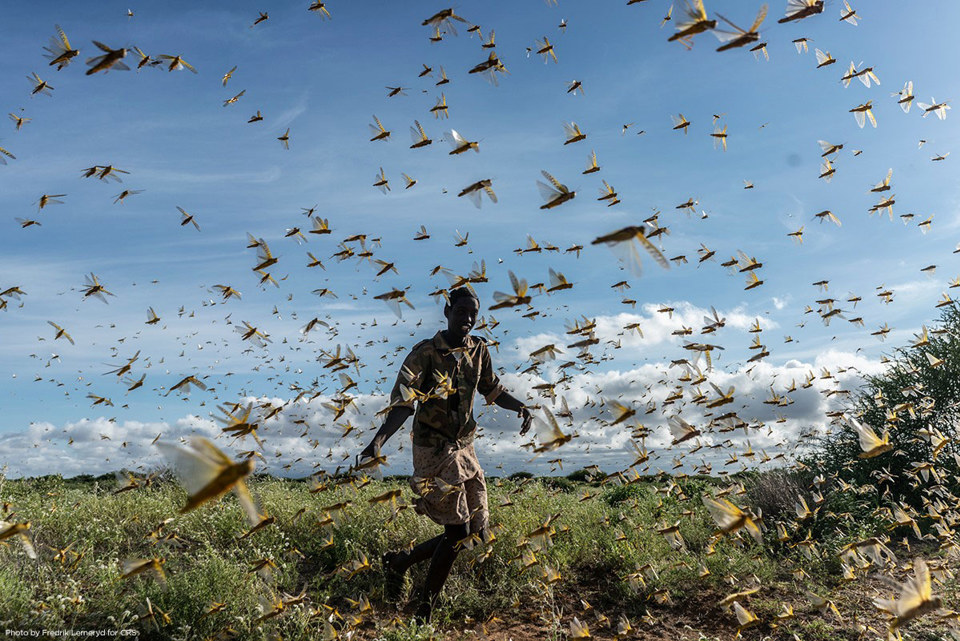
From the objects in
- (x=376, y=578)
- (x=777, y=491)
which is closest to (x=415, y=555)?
(x=376, y=578)

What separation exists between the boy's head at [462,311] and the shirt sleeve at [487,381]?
397mm

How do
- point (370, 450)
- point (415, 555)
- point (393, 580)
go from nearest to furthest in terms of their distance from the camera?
point (370, 450) → point (415, 555) → point (393, 580)

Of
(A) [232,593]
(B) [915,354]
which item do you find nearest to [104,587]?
(A) [232,593]

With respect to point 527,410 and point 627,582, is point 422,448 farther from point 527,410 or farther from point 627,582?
point 627,582

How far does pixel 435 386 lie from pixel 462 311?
0.73 meters

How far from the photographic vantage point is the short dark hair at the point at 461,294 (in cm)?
531

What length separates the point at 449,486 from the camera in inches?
193

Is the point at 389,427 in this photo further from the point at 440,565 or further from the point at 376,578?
the point at 376,578

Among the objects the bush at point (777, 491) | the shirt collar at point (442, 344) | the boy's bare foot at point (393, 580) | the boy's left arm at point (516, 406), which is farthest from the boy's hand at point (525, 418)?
the bush at point (777, 491)

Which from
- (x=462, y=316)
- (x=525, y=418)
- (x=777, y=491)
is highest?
(x=462, y=316)

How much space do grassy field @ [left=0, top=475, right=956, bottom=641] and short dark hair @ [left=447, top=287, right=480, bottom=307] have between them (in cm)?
203

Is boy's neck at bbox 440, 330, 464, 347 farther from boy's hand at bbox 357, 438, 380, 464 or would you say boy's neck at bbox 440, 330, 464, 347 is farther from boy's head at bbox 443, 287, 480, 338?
boy's hand at bbox 357, 438, 380, 464

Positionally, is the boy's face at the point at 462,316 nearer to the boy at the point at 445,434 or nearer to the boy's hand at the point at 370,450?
the boy at the point at 445,434

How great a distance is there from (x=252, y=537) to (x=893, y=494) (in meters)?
10.6
